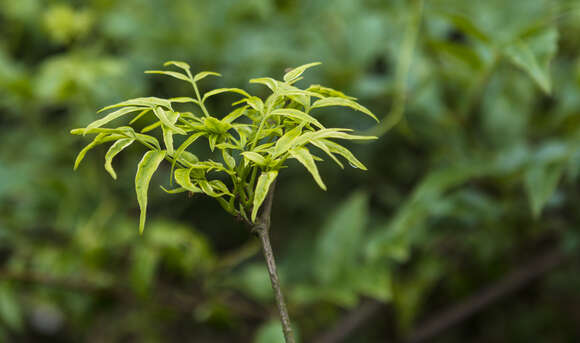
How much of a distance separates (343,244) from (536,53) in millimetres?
359

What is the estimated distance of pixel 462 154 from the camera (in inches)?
28.7

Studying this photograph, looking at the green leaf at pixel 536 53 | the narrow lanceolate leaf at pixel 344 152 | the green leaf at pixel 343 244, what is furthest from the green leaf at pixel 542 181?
the narrow lanceolate leaf at pixel 344 152

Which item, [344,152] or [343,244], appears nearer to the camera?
[344,152]

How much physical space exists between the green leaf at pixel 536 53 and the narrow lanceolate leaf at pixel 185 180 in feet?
1.20

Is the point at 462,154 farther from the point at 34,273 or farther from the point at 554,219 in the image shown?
the point at 34,273

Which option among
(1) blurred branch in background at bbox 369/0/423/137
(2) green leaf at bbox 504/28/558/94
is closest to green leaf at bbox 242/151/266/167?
(2) green leaf at bbox 504/28/558/94

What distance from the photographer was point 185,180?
219 mm

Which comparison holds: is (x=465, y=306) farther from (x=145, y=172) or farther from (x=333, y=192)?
(x=145, y=172)

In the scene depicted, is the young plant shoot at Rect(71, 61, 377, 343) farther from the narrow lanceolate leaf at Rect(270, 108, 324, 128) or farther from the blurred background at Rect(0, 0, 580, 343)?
the blurred background at Rect(0, 0, 580, 343)

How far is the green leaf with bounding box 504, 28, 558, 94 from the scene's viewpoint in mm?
471

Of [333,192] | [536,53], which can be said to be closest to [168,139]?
[536,53]

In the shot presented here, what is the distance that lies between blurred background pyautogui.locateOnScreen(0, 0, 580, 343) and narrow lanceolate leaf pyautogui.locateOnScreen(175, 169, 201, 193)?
425 mm

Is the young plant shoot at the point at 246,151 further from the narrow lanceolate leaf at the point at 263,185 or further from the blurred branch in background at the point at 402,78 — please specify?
the blurred branch in background at the point at 402,78

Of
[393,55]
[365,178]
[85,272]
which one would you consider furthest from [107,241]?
[393,55]
